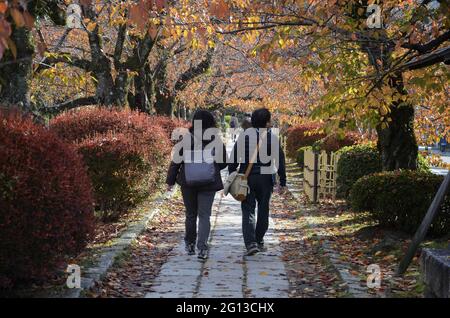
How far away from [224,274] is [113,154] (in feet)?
13.0

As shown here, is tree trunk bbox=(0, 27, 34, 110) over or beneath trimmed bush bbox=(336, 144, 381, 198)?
over

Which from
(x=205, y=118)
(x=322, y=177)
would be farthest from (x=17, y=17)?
(x=322, y=177)

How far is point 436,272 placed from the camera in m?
5.59

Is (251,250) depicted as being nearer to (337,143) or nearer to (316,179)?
(316,179)

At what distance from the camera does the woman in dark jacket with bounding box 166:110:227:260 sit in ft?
26.2

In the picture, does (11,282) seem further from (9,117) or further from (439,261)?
(439,261)

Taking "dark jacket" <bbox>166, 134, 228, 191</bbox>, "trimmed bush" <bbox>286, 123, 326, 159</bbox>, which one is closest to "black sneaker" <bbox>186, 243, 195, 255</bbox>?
"dark jacket" <bbox>166, 134, 228, 191</bbox>

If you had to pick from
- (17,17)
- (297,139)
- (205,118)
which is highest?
(17,17)

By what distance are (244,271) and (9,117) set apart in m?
3.25

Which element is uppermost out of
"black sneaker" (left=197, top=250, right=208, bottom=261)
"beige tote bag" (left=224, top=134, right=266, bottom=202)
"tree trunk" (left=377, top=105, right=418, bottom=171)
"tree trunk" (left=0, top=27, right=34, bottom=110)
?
"tree trunk" (left=0, top=27, right=34, bottom=110)

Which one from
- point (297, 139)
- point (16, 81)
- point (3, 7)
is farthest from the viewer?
point (297, 139)

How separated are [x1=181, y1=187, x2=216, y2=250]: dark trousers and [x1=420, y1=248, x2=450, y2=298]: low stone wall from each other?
2.91m

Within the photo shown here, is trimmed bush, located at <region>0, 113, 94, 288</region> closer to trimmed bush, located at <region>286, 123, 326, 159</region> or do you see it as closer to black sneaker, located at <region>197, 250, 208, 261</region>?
black sneaker, located at <region>197, 250, 208, 261</region>

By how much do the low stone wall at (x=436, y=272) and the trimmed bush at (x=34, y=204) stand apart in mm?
3342
